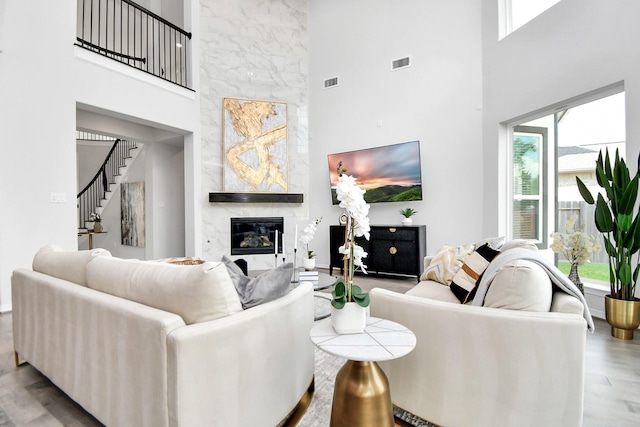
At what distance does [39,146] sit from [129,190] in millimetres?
3484

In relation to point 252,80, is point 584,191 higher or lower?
lower

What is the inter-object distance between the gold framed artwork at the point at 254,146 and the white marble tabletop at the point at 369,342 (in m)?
4.91

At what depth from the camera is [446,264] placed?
2875mm

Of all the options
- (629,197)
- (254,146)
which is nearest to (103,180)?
(254,146)

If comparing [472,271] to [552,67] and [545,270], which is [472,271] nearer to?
[545,270]

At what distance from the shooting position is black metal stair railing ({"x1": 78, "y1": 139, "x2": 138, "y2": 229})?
7.61 metres

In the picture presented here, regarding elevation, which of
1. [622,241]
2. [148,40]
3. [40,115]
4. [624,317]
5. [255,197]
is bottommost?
[624,317]

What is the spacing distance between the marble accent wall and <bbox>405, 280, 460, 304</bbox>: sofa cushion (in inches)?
142

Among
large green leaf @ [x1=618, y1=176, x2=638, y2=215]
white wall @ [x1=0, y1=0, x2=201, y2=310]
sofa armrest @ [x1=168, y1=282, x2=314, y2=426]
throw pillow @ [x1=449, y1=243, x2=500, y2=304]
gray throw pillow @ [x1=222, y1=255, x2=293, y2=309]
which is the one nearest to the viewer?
sofa armrest @ [x1=168, y1=282, x2=314, y2=426]

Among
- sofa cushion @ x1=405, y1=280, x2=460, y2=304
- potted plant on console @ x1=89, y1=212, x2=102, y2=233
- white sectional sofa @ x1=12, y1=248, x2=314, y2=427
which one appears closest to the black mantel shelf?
potted plant on console @ x1=89, y1=212, x2=102, y2=233

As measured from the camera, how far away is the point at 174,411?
1.10 metres

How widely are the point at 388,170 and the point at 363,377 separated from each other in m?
4.60

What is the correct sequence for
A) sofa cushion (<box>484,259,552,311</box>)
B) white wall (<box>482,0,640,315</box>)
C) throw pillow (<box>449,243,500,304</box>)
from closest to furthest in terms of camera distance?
sofa cushion (<box>484,259,552,311</box>) < throw pillow (<box>449,243,500,304</box>) < white wall (<box>482,0,640,315</box>)

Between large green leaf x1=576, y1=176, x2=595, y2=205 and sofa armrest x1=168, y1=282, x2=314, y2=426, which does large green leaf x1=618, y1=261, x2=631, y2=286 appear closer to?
large green leaf x1=576, y1=176, x2=595, y2=205
